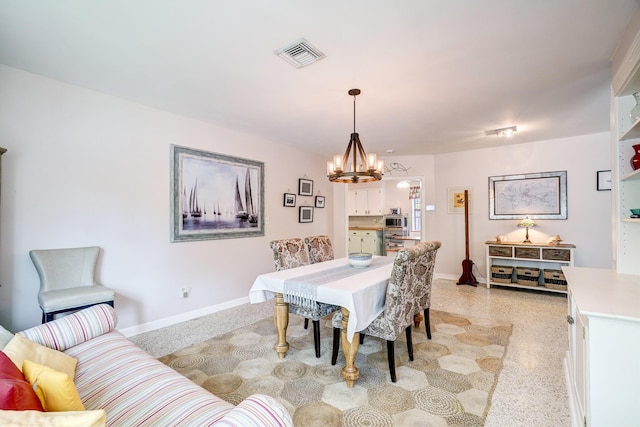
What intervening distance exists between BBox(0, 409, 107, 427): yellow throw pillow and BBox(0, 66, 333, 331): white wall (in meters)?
2.43

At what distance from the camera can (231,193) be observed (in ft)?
13.2

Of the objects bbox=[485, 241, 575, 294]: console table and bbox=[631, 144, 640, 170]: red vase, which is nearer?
bbox=[631, 144, 640, 170]: red vase

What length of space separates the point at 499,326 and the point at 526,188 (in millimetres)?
2709

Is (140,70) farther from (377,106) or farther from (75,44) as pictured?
(377,106)

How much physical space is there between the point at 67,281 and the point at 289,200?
3003 mm

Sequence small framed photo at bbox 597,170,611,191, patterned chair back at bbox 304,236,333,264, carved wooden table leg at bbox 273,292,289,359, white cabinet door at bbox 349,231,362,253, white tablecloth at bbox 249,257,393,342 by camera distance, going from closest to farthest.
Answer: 1. white tablecloth at bbox 249,257,393,342
2. carved wooden table leg at bbox 273,292,289,359
3. patterned chair back at bbox 304,236,333,264
4. small framed photo at bbox 597,170,611,191
5. white cabinet door at bbox 349,231,362,253

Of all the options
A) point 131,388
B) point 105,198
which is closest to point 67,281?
point 105,198

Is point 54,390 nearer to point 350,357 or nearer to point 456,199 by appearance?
point 350,357

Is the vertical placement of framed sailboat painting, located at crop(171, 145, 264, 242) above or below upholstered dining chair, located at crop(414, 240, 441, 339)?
above

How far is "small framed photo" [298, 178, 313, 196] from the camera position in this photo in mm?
5184

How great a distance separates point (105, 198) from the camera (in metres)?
2.93

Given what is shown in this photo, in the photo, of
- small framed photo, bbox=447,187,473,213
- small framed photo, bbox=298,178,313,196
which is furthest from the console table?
small framed photo, bbox=298,178,313,196

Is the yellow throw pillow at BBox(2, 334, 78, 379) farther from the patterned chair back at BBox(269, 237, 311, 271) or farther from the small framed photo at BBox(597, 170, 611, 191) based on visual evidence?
the small framed photo at BBox(597, 170, 611, 191)

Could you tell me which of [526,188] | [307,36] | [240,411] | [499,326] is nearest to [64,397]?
[240,411]
